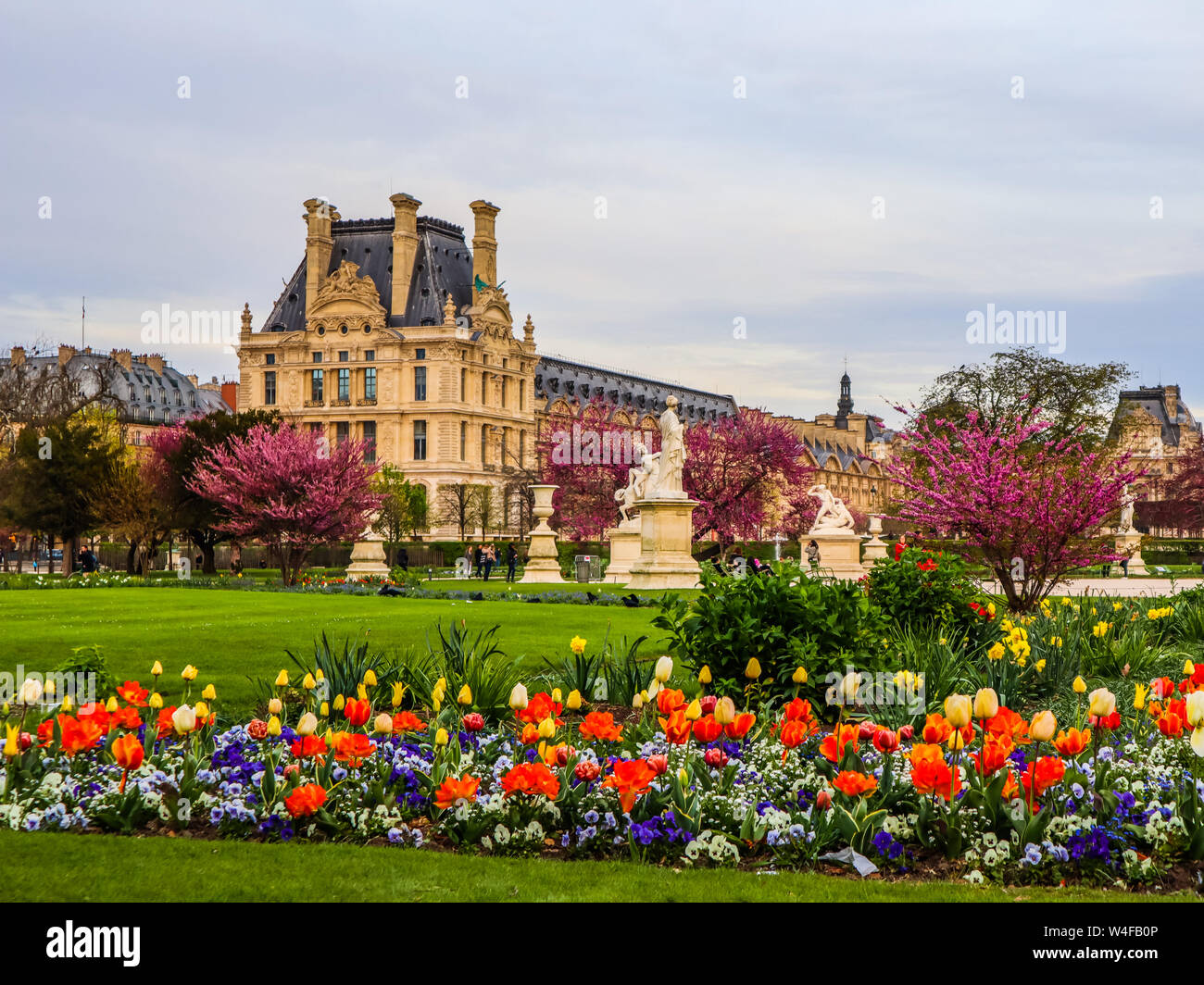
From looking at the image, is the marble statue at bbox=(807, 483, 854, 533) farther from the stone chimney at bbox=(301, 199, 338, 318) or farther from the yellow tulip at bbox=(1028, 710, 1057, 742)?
the stone chimney at bbox=(301, 199, 338, 318)

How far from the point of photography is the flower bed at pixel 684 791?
565cm

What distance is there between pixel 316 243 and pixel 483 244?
1367 centimetres

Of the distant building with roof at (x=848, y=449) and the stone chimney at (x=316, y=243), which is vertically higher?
the stone chimney at (x=316, y=243)

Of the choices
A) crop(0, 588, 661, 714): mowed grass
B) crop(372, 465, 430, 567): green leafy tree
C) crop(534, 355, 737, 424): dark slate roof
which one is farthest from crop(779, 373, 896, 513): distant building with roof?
crop(0, 588, 661, 714): mowed grass

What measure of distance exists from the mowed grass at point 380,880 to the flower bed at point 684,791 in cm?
25

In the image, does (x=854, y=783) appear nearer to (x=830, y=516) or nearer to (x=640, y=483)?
(x=640, y=483)

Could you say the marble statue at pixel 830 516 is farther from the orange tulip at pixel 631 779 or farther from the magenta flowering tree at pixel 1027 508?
the orange tulip at pixel 631 779

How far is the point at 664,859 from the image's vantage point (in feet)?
19.2

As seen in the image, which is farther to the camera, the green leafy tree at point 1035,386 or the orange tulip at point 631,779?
the green leafy tree at point 1035,386

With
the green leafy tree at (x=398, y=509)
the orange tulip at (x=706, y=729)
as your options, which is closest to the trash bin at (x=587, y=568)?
the green leafy tree at (x=398, y=509)

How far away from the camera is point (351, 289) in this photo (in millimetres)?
97750

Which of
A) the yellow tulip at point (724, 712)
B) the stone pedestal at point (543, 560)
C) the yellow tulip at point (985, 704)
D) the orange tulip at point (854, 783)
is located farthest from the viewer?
the stone pedestal at point (543, 560)
